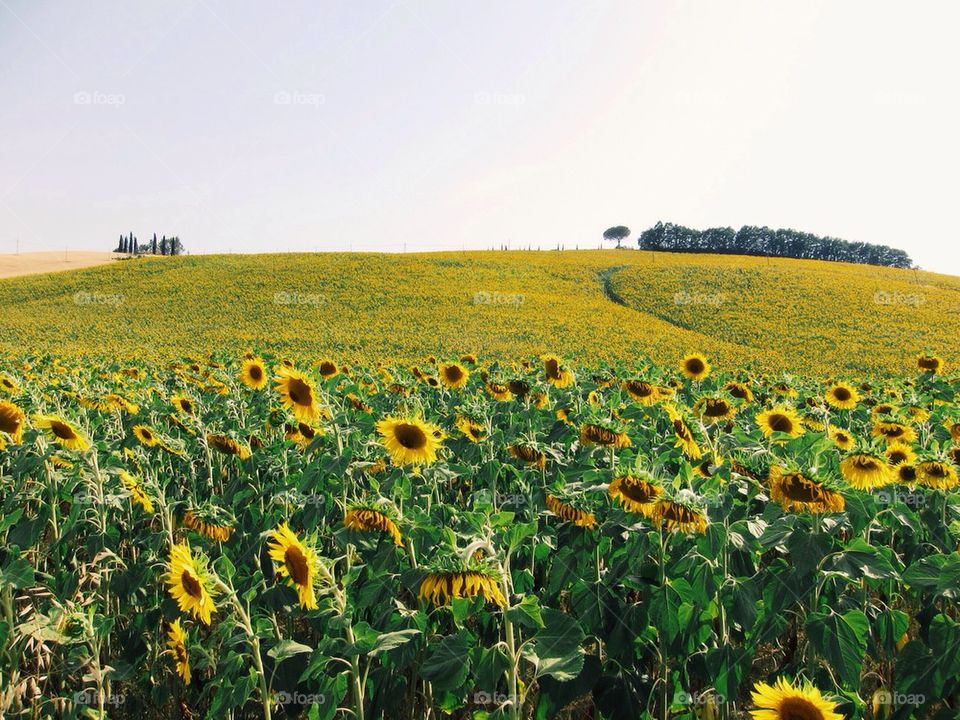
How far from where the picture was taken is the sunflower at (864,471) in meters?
3.28

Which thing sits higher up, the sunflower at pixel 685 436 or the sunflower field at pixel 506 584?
the sunflower at pixel 685 436

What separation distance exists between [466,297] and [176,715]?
46.5 metres

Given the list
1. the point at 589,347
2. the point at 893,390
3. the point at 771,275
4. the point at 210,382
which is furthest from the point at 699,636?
the point at 771,275

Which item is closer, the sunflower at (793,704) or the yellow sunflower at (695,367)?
the sunflower at (793,704)

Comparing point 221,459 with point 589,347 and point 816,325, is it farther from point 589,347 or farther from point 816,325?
point 816,325

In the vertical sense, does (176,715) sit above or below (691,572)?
below

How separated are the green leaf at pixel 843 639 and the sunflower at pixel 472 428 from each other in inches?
102

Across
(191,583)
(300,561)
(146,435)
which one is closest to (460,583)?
(300,561)

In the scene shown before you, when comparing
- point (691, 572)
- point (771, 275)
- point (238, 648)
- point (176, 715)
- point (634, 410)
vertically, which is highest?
point (771, 275)

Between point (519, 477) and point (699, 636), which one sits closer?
point (699, 636)

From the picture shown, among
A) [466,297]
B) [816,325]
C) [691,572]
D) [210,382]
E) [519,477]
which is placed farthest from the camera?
[466,297]

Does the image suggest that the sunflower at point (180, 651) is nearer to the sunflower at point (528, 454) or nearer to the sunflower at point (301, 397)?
the sunflower at point (301, 397)

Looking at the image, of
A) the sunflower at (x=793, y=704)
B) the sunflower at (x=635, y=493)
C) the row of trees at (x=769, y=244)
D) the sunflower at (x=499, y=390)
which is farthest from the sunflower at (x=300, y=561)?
the row of trees at (x=769, y=244)

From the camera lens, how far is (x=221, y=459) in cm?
575
